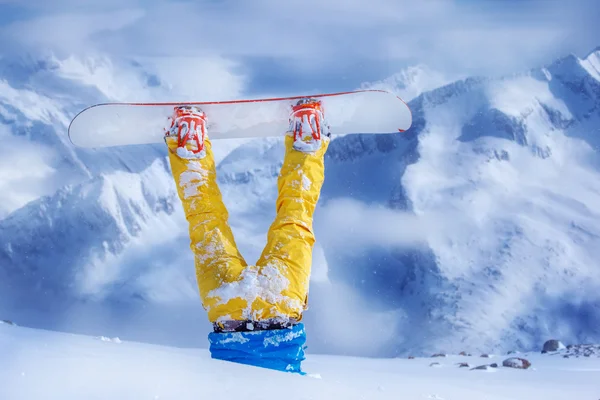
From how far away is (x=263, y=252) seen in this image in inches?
120

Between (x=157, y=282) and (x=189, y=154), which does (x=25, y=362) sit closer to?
(x=189, y=154)

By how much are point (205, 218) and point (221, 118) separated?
1.15 meters

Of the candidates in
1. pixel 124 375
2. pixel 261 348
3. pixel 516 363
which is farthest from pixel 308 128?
pixel 516 363

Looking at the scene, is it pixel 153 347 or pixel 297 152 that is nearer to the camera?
pixel 153 347

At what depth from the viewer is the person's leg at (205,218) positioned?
9.02ft

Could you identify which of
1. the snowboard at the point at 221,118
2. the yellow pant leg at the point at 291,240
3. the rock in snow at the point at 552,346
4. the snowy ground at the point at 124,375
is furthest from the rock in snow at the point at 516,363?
the snowy ground at the point at 124,375

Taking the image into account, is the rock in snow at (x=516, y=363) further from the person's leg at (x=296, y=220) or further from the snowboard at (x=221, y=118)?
the person's leg at (x=296, y=220)

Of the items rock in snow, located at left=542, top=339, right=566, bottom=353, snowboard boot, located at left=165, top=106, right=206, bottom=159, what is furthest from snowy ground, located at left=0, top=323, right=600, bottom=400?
rock in snow, located at left=542, top=339, right=566, bottom=353

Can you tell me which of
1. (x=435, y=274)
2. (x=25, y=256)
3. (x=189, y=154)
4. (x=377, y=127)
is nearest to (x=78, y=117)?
(x=189, y=154)

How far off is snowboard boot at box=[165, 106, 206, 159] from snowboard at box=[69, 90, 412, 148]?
0.42 metres

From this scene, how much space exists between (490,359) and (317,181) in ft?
10.5

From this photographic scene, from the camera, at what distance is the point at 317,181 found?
3352 mm

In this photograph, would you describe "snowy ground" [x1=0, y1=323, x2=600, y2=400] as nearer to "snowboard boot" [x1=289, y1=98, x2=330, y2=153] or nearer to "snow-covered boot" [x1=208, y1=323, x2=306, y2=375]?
"snow-covered boot" [x1=208, y1=323, x2=306, y2=375]

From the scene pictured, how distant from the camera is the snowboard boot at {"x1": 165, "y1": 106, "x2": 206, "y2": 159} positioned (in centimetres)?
340
